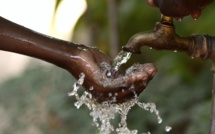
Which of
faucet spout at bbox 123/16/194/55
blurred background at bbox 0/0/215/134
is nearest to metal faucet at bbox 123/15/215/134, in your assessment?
faucet spout at bbox 123/16/194/55

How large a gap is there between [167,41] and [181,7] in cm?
5

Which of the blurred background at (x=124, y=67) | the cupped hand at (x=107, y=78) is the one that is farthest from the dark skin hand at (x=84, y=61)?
the blurred background at (x=124, y=67)

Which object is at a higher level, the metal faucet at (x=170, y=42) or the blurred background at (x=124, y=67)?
the metal faucet at (x=170, y=42)

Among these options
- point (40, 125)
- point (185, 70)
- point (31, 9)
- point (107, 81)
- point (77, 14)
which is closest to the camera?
point (107, 81)

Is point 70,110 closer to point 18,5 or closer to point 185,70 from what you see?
point 185,70

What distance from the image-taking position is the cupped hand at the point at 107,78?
619mm

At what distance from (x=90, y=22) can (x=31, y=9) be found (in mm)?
931

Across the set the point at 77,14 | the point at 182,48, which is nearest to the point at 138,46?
the point at 182,48

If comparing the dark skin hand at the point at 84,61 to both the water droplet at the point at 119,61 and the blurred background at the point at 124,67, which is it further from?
the blurred background at the point at 124,67

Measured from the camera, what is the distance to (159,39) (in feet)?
2.19

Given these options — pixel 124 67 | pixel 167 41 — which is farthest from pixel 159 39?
pixel 124 67

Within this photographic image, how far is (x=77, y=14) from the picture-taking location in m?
2.05

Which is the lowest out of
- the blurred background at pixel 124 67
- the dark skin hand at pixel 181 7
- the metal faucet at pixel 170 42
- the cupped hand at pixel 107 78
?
the blurred background at pixel 124 67

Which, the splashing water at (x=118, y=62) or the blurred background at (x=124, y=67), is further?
the blurred background at (x=124, y=67)
